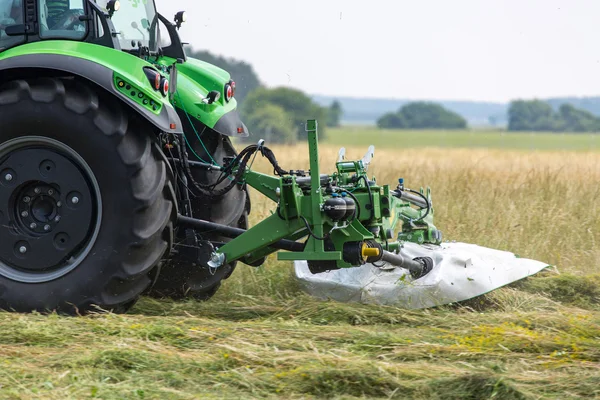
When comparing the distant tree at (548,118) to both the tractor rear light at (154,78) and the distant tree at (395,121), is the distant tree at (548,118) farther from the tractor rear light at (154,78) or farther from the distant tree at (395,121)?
the tractor rear light at (154,78)

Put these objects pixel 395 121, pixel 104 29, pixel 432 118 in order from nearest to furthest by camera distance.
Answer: pixel 104 29, pixel 395 121, pixel 432 118

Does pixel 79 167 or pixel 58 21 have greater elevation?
pixel 58 21

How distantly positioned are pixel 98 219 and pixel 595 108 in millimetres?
73102

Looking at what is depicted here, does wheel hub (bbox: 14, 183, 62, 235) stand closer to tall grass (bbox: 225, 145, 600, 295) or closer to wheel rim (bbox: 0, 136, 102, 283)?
wheel rim (bbox: 0, 136, 102, 283)

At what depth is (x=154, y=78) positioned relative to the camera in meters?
4.95

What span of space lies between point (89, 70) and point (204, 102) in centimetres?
104

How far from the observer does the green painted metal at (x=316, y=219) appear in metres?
4.96

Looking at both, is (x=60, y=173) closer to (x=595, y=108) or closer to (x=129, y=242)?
(x=129, y=242)

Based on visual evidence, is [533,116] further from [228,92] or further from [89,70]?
[89,70]

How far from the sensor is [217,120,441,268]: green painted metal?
4957 mm

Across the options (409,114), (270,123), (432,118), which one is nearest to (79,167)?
(270,123)

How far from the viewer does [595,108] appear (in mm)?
73500

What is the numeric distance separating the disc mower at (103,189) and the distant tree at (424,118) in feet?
222

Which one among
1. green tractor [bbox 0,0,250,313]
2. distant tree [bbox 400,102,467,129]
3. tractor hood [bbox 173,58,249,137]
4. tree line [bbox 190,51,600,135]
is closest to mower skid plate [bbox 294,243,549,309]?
tractor hood [bbox 173,58,249,137]
